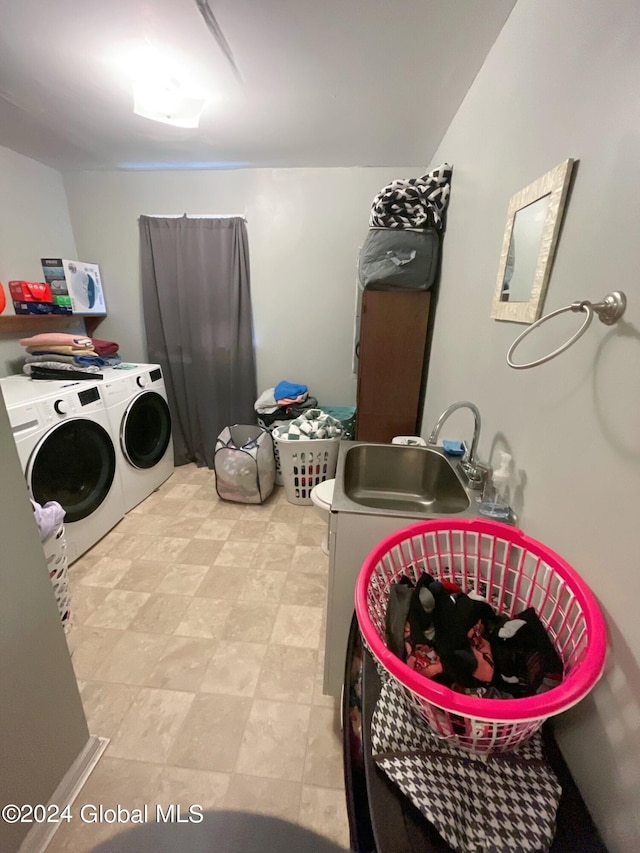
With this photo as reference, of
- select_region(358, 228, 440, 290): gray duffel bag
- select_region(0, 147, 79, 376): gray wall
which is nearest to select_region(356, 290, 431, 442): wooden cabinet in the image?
select_region(358, 228, 440, 290): gray duffel bag

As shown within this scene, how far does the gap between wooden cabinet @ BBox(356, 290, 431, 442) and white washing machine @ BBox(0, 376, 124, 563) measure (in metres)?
1.65

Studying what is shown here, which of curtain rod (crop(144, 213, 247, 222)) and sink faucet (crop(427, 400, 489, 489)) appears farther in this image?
curtain rod (crop(144, 213, 247, 222))

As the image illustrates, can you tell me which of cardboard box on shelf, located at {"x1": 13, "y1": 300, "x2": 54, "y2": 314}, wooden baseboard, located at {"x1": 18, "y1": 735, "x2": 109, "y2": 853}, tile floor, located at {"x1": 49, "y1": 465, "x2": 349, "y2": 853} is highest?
cardboard box on shelf, located at {"x1": 13, "y1": 300, "x2": 54, "y2": 314}

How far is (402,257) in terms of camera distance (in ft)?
6.40

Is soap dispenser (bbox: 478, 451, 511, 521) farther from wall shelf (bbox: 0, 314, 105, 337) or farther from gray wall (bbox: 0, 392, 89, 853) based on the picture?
wall shelf (bbox: 0, 314, 105, 337)

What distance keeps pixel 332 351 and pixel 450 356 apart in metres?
1.37

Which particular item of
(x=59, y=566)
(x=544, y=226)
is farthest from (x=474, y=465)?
(x=59, y=566)

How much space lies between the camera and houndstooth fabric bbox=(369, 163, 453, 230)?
1.86 meters

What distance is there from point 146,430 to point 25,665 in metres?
1.94

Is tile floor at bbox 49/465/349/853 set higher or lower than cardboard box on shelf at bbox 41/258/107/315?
lower

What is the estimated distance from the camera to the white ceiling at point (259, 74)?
119 cm

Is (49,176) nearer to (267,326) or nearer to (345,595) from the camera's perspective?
(267,326)

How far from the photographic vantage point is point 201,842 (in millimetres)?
905

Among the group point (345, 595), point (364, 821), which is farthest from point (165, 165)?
point (364, 821)
